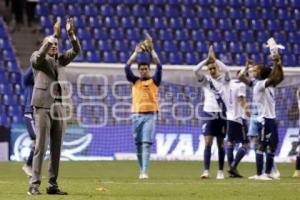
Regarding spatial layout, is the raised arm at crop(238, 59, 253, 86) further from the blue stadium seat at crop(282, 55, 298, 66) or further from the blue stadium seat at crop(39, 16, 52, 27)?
the blue stadium seat at crop(39, 16, 52, 27)

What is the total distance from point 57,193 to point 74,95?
14353 millimetres

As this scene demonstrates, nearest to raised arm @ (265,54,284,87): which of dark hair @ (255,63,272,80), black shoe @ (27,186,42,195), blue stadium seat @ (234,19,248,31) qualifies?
dark hair @ (255,63,272,80)

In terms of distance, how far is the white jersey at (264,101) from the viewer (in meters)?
17.5

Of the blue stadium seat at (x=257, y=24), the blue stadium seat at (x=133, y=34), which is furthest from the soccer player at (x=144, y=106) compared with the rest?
the blue stadium seat at (x=257, y=24)

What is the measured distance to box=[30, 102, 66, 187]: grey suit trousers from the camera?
13359 millimetres

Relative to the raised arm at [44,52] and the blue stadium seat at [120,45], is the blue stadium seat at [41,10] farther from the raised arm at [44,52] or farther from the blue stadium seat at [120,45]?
the raised arm at [44,52]

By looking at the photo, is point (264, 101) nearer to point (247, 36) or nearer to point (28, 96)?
point (28, 96)

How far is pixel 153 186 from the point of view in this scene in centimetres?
1518

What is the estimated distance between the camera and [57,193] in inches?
530

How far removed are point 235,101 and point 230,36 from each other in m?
14.9

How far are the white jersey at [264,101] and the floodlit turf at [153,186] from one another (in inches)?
50.2

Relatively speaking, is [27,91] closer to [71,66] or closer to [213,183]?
[213,183]

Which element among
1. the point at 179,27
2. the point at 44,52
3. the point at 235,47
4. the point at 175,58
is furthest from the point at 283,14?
→ the point at 44,52

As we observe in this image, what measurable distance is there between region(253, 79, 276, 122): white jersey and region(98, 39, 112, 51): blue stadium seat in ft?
51.5
